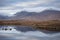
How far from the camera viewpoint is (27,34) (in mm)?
2584

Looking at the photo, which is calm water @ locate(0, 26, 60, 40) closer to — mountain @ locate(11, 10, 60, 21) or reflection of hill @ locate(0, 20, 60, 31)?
reflection of hill @ locate(0, 20, 60, 31)

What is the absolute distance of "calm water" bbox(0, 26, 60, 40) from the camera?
8.30 ft

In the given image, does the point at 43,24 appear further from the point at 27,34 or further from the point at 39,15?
the point at 27,34

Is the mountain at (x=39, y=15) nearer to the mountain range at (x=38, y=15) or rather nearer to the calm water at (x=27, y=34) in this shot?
the mountain range at (x=38, y=15)

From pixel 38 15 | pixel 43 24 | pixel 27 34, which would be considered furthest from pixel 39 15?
pixel 27 34

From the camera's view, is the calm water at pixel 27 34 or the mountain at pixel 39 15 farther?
the mountain at pixel 39 15

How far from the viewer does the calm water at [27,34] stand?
99.6 inches

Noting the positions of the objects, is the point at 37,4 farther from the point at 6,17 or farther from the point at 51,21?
Answer: the point at 6,17

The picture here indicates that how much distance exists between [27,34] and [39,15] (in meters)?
0.39

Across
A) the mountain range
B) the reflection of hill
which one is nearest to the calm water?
the reflection of hill

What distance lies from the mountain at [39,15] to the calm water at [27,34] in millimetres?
189

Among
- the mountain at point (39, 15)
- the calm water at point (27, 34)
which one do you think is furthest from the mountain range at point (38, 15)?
the calm water at point (27, 34)

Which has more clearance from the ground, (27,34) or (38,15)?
(38,15)

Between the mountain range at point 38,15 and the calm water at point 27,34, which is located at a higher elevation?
the mountain range at point 38,15
